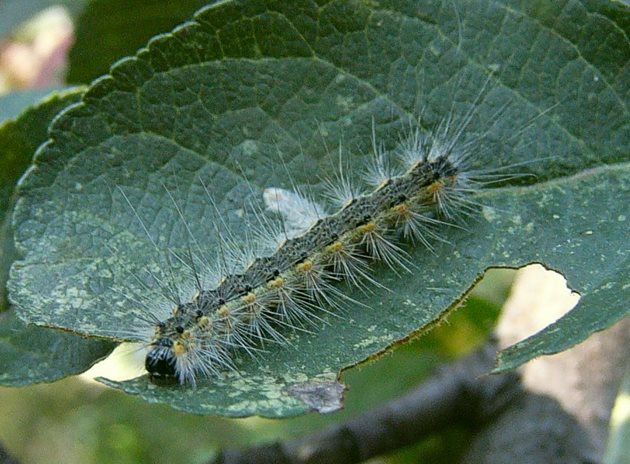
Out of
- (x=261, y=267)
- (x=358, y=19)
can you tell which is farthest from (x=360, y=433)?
(x=358, y=19)

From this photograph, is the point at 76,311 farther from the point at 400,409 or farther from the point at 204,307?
the point at 400,409

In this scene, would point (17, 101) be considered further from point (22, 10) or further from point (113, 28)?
point (22, 10)

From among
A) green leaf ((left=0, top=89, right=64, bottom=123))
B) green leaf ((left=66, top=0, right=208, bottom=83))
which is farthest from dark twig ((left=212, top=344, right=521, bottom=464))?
green leaf ((left=66, top=0, right=208, bottom=83))

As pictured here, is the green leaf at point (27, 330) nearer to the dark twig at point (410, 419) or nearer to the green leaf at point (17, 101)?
the green leaf at point (17, 101)

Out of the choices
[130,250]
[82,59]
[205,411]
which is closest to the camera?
[205,411]

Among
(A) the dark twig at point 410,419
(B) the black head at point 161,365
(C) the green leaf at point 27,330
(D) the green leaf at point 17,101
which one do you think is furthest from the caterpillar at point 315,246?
(D) the green leaf at point 17,101

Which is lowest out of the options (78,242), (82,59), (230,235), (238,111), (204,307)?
(204,307)

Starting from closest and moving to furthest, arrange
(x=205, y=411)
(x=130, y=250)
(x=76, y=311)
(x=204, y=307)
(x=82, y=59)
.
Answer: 1. (x=205, y=411)
2. (x=76, y=311)
3. (x=130, y=250)
4. (x=204, y=307)
5. (x=82, y=59)
